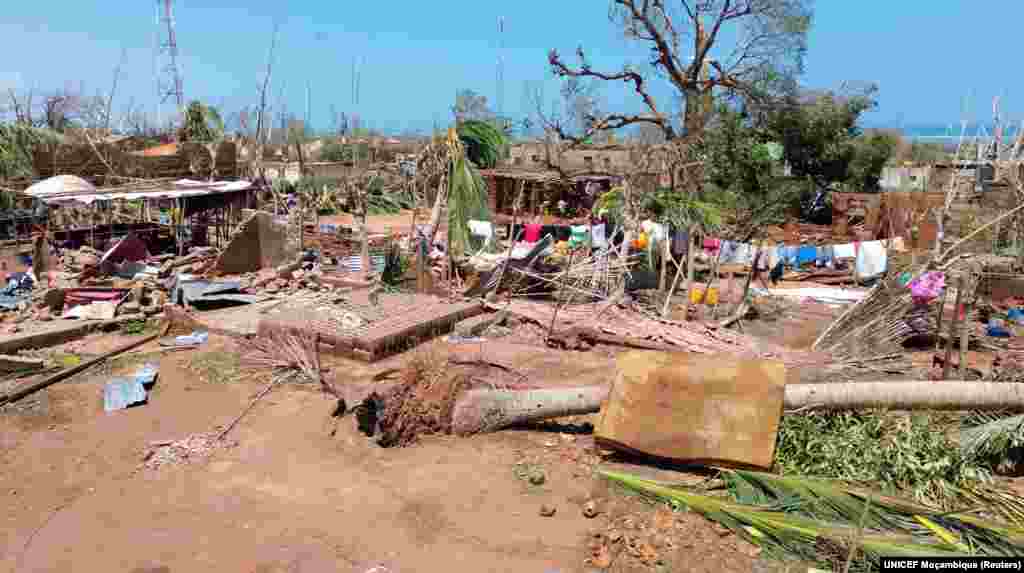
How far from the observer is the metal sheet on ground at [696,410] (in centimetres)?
488

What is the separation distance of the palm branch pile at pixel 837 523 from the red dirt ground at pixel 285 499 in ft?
0.60

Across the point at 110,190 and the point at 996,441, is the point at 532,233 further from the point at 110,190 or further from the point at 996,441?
the point at 996,441

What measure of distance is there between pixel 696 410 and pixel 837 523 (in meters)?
1.22

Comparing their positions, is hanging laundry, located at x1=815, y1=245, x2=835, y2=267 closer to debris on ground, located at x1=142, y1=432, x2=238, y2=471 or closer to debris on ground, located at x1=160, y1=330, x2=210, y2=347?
debris on ground, located at x1=160, y1=330, x2=210, y2=347

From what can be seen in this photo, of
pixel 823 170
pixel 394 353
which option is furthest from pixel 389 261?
pixel 823 170

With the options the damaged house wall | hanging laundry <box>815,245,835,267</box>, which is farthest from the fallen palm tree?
hanging laundry <box>815,245,835,267</box>

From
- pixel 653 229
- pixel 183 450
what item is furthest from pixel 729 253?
pixel 183 450

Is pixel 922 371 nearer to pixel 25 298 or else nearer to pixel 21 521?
pixel 21 521

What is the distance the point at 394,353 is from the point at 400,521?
153 inches

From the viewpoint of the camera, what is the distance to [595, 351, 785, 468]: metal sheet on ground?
488 cm

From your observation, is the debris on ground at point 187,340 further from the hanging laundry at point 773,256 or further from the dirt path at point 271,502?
the hanging laundry at point 773,256

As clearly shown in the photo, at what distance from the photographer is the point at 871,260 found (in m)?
12.8

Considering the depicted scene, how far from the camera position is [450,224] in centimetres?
1090

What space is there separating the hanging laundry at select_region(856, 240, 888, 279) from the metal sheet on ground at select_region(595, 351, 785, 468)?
28.5 feet
